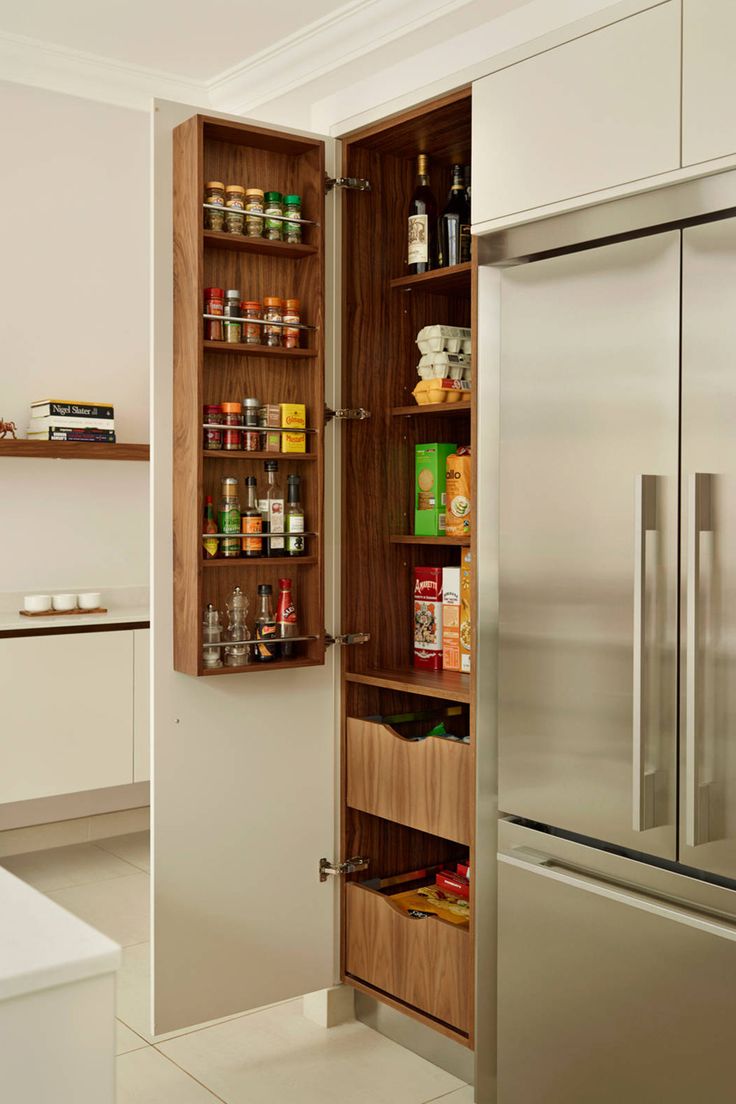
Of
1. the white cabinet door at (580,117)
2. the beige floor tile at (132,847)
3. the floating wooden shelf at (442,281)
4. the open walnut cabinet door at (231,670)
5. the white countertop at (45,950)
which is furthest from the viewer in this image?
the beige floor tile at (132,847)

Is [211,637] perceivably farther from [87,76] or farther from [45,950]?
[87,76]

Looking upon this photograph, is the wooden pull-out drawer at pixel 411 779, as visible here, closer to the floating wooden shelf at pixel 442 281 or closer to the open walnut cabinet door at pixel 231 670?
the open walnut cabinet door at pixel 231 670


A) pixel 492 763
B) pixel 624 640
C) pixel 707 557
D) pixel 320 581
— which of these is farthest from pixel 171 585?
pixel 707 557

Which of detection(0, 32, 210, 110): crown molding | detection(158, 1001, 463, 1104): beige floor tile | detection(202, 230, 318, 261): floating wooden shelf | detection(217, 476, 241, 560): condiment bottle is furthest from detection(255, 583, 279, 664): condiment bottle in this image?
detection(0, 32, 210, 110): crown molding

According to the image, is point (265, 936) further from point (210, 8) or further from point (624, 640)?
point (210, 8)

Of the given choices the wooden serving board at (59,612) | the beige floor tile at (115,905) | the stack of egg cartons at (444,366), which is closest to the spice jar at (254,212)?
the stack of egg cartons at (444,366)

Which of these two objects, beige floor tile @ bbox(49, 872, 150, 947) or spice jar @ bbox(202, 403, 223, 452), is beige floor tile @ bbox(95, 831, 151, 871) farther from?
spice jar @ bbox(202, 403, 223, 452)

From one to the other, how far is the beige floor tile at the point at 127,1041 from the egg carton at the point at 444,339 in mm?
1963

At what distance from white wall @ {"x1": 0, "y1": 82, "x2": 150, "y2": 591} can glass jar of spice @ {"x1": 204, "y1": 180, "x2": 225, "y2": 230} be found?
5.97 feet

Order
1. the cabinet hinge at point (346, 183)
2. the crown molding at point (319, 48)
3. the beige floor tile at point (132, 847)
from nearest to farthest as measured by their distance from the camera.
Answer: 1. the cabinet hinge at point (346, 183)
2. the crown molding at point (319, 48)
3. the beige floor tile at point (132, 847)

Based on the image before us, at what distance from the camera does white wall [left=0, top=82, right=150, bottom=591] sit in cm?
407

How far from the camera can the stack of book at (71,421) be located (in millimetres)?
4004

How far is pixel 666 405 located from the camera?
6.46 feet

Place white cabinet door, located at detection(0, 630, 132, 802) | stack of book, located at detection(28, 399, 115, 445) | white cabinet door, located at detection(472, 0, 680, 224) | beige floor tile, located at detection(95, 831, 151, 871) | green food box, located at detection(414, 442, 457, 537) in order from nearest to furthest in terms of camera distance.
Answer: white cabinet door, located at detection(472, 0, 680, 224) < green food box, located at detection(414, 442, 457, 537) < white cabinet door, located at detection(0, 630, 132, 802) < stack of book, located at detection(28, 399, 115, 445) < beige floor tile, located at detection(95, 831, 151, 871)
